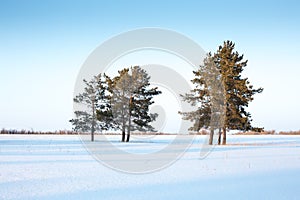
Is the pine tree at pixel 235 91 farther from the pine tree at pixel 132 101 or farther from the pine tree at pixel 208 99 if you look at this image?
the pine tree at pixel 132 101

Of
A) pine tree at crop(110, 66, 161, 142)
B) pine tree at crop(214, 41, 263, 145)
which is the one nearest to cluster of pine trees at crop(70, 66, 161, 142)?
pine tree at crop(110, 66, 161, 142)

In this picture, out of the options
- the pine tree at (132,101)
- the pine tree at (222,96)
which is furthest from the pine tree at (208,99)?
the pine tree at (132,101)

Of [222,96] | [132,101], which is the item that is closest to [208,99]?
[222,96]

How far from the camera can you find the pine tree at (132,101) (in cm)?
3672

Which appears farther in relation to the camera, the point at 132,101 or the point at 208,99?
the point at 132,101

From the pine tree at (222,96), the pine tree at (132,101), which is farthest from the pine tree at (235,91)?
the pine tree at (132,101)

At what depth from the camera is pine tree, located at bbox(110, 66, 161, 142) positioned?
3672cm

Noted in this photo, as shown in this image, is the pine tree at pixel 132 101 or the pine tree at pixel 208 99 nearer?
the pine tree at pixel 208 99

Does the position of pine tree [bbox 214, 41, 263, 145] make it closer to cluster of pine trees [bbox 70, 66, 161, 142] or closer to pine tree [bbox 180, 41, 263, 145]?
pine tree [bbox 180, 41, 263, 145]

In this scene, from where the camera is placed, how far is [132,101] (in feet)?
122

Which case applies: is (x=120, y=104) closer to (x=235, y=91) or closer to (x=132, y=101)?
(x=132, y=101)

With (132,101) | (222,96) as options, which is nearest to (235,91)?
(222,96)

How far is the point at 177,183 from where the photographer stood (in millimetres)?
8383

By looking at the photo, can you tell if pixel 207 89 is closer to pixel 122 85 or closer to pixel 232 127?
pixel 232 127
